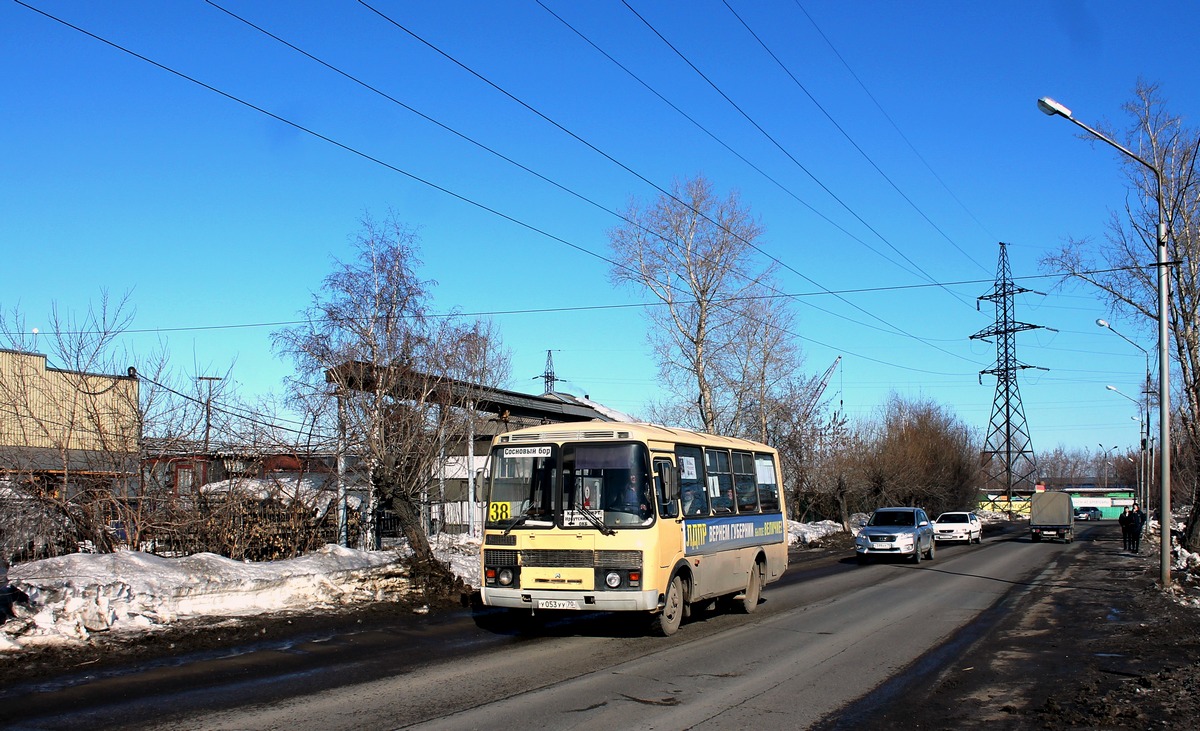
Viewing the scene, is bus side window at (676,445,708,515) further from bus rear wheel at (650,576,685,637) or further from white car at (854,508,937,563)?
white car at (854,508,937,563)

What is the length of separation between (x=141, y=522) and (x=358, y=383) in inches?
190

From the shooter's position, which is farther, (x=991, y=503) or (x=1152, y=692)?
(x=991, y=503)

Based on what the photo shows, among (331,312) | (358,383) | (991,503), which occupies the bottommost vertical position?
(991,503)

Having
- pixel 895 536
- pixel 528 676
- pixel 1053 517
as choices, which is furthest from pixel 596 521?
pixel 1053 517

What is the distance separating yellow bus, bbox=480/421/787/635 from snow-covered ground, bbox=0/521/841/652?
4140 millimetres

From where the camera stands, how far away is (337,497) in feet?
63.7

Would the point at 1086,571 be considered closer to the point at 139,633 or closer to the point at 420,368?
the point at 420,368

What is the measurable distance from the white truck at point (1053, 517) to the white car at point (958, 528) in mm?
6375

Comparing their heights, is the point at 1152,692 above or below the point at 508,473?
below

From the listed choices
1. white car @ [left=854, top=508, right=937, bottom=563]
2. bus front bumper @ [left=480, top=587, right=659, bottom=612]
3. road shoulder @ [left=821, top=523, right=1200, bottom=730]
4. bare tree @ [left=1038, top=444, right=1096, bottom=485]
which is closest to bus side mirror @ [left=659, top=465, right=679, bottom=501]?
bus front bumper @ [left=480, top=587, right=659, bottom=612]

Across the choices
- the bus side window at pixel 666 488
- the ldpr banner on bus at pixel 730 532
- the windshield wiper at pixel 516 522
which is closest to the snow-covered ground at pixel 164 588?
the windshield wiper at pixel 516 522

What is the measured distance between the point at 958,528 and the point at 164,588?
38130 millimetres

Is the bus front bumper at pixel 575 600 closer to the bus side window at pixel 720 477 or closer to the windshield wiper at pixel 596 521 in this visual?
the windshield wiper at pixel 596 521

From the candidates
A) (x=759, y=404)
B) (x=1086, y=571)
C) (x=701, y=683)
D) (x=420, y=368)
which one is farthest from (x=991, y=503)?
(x=701, y=683)
